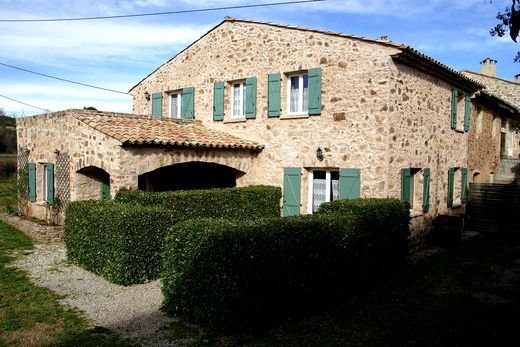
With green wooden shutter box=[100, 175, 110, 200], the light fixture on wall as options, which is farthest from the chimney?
green wooden shutter box=[100, 175, 110, 200]

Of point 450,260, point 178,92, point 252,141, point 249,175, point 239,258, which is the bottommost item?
point 450,260

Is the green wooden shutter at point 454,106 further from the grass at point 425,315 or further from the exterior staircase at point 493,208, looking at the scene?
the grass at point 425,315

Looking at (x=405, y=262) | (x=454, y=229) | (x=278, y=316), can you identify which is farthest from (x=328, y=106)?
(x=278, y=316)

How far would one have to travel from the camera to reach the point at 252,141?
1161 centimetres

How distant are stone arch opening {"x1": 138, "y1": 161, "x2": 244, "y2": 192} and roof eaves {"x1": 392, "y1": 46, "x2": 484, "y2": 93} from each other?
5275 mm

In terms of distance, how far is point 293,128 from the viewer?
10789mm

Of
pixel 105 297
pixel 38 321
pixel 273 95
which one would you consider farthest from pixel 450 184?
pixel 38 321

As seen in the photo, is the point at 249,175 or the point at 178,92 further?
the point at 178,92

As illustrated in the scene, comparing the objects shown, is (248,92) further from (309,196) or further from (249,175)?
(309,196)

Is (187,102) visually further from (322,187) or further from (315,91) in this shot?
(322,187)

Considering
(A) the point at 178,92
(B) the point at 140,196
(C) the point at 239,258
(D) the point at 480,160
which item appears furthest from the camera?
(D) the point at 480,160

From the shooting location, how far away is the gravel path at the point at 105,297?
17.4 feet

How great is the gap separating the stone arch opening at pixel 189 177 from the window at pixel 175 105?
2.55 meters

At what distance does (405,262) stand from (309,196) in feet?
10.2
